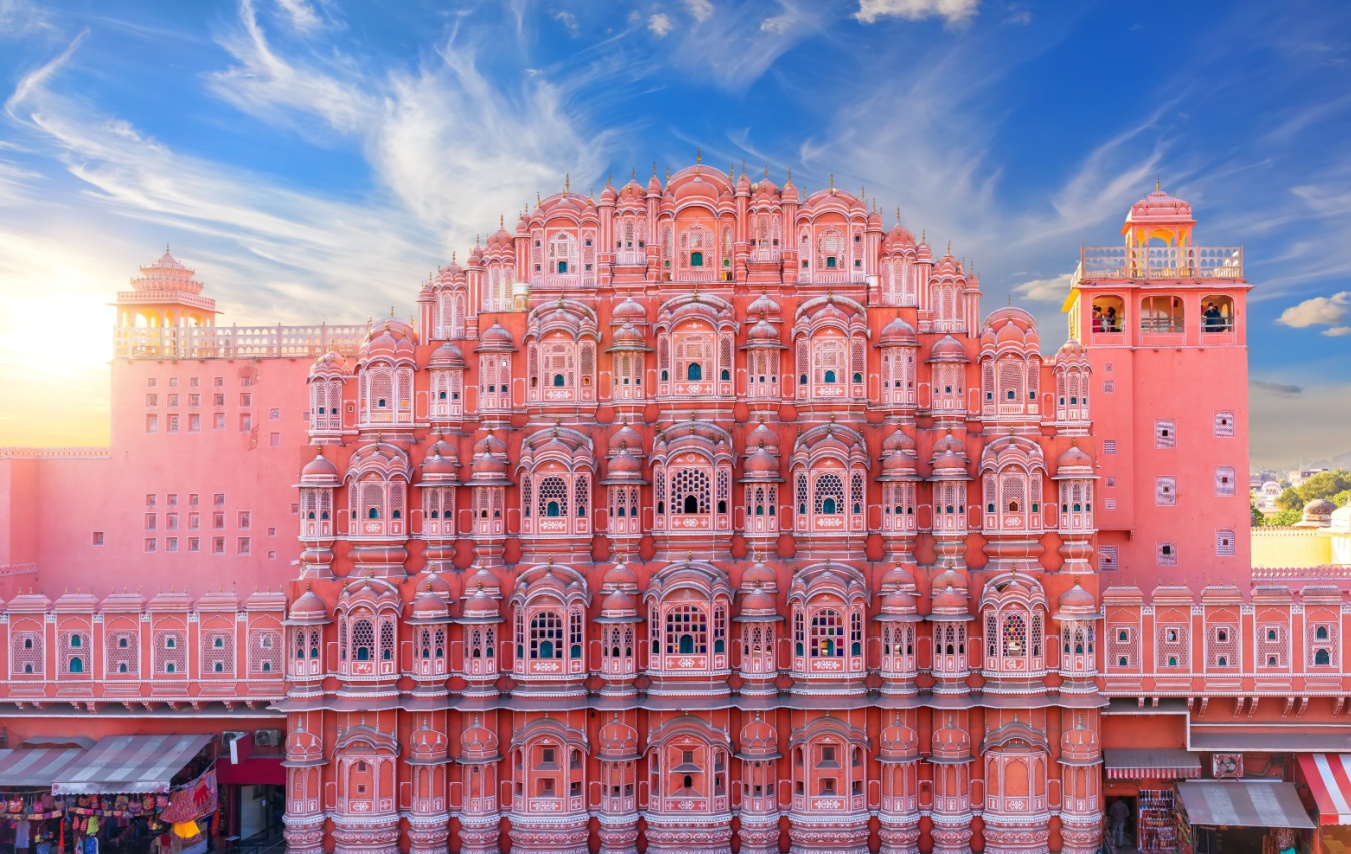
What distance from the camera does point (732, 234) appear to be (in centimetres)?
3141

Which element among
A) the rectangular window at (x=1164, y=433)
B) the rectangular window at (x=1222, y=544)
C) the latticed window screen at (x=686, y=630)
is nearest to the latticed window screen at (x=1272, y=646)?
the rectangular window at (x=1222, y=544)

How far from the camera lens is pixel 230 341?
40.2m

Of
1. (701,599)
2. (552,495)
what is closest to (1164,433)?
(701,599)

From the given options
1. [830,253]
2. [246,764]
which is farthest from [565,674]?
[830,253]

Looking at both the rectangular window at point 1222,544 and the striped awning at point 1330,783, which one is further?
the rectangular window at point 1222,544

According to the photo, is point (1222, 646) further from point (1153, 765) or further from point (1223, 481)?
point (1223, 481)

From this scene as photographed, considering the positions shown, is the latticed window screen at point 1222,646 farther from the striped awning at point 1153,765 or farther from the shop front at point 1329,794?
the shop front at point 1329,794

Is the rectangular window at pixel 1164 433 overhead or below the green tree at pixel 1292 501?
overhead

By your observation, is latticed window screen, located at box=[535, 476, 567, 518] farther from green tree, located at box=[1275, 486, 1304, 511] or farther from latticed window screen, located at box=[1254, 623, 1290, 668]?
green tree, located at box=[1275, 486, 1304, 511]

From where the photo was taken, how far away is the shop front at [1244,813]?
1129 inches

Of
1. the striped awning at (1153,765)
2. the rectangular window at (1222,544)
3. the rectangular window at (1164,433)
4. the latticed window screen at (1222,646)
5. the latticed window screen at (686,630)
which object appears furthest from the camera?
the rectangular window at (1164,433)

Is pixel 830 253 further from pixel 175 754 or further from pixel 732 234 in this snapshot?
pixel 175 754

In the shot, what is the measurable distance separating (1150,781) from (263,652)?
96.9ft

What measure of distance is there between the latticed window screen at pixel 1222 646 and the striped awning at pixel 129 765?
33115 mm
